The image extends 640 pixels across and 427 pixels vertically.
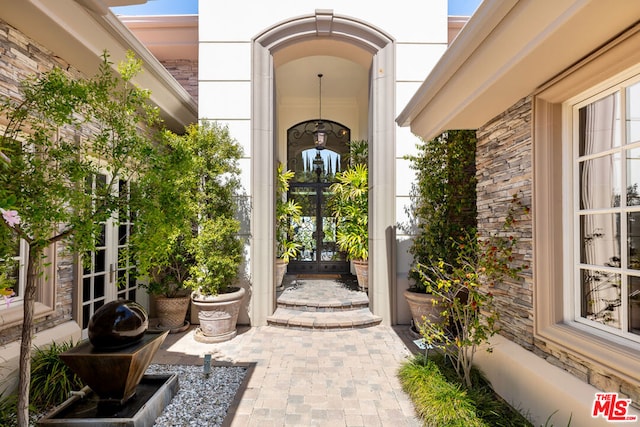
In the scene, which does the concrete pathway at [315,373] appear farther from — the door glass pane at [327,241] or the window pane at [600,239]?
the door glass pane at [327,241]

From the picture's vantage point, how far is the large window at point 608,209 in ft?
6.29

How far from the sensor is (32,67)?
2998mm

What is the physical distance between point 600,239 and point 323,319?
12.1ft

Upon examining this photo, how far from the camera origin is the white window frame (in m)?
1.95

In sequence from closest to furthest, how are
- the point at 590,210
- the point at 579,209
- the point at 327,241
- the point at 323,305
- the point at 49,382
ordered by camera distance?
the point at 590,210 < the point at 579,209 < the point at 49,382 < the point at 323,305 < the point at 327,241

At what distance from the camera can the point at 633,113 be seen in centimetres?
191

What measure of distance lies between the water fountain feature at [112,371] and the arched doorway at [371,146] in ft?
7.95

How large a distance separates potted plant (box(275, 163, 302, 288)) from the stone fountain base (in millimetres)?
3998

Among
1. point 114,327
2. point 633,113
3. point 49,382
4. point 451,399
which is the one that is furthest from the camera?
point 49,382

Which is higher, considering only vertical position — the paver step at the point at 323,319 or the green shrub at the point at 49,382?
the green shrub at the point at 49,382

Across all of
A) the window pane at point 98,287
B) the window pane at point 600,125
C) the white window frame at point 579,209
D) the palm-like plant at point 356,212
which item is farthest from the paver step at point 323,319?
the window pane at point 600,125

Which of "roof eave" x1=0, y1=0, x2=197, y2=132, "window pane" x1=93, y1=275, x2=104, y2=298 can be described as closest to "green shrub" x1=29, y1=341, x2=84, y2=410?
"window pane" x1=93, y1=275, x2=104, y2=298

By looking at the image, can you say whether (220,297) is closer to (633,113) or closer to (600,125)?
(600,125)

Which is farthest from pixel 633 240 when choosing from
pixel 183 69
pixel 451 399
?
pixel 183 69
